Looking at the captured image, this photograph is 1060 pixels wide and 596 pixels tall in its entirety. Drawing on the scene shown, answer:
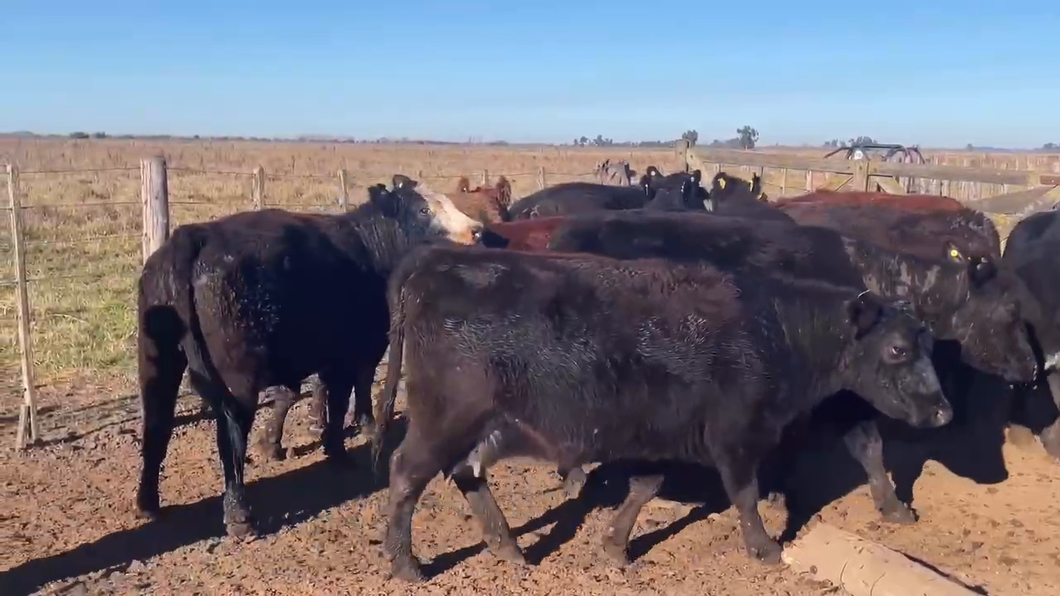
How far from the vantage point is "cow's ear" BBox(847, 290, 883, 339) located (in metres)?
5.19

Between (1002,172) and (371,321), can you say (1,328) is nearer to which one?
(371,321)

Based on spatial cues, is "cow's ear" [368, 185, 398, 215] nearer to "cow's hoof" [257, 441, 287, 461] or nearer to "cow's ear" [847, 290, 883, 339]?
"cow's hoof" [257, 441, 287, 461]

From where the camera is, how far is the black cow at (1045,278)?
22.9 ft

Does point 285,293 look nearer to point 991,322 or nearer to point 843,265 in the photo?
point 843,265

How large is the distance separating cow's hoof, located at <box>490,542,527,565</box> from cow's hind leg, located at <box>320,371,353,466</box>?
183 centimetres

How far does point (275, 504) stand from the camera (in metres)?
6.10

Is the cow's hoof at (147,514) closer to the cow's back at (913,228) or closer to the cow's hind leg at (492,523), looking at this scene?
the cow's hind leg at (492,523)

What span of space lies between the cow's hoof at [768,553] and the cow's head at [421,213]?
3.38 m

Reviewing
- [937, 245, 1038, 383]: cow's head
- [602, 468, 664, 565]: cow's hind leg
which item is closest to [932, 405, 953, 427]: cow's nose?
[602, 468, 664, 565]: cow's hind leg

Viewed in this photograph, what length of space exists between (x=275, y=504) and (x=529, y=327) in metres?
2.29

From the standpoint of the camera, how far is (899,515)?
5703mm

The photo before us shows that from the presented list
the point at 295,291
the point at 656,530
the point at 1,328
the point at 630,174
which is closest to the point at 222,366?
the point at 295,291

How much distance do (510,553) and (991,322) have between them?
3.68 metres

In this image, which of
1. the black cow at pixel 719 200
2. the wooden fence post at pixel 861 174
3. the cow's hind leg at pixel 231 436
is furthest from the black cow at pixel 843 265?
the wooden fence post at pixel 861 174
